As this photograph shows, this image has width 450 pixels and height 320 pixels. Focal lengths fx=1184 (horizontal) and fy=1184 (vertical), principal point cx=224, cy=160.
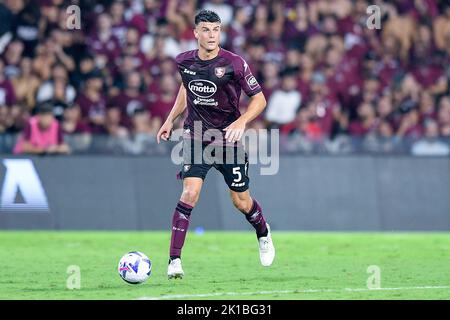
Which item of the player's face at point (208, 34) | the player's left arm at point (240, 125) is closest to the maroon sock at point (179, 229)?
the player's left arm at point (240, 125)

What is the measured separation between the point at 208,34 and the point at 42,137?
7589mm

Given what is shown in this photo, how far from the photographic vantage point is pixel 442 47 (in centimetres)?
2442

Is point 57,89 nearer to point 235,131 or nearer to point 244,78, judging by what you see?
point 244,78

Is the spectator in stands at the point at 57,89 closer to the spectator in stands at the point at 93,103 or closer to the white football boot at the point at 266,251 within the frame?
the spectator in stands at the point at 93,103

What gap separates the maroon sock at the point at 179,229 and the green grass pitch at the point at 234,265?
33cm

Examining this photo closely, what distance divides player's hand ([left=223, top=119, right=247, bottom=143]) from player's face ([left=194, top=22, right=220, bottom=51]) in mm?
874

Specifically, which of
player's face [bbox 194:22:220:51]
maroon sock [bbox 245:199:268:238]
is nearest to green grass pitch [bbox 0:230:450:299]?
maroon sock [bbox 245:199:268:238]

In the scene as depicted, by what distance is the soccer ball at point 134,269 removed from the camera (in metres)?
12.0

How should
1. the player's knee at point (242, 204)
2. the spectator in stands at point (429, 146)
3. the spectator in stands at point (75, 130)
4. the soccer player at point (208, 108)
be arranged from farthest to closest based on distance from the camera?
the spectator in stands at point (429, 146)
the spectator in stands at point (75, 130)
the player's knee at point (242, 204)
the soccer player at point (208, 108)

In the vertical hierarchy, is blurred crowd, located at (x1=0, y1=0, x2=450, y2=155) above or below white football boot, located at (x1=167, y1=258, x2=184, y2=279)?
above

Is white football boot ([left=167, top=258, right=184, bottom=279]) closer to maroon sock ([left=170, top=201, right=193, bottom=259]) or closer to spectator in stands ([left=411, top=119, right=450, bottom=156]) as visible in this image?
maroon sock ([left=170, top=201, right=193, bottom=259])

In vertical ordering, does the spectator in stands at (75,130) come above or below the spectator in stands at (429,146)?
above

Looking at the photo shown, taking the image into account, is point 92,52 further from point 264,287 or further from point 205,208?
point 264,287

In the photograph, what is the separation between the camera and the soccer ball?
1196 centimetres
